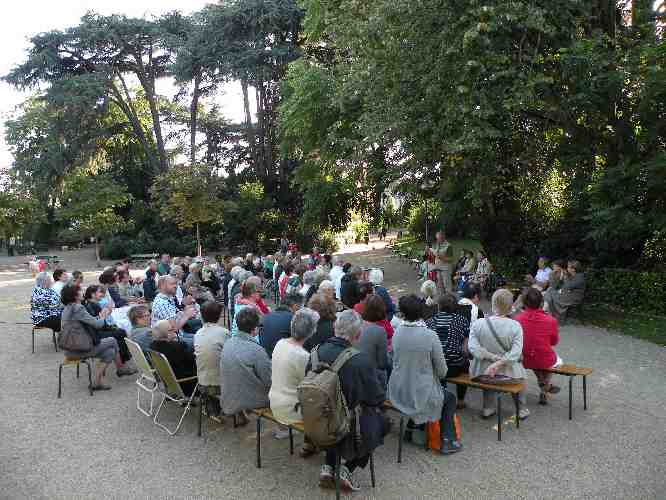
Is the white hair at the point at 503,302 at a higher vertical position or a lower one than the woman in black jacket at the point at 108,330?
higher

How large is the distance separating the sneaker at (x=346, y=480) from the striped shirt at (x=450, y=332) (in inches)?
68.3

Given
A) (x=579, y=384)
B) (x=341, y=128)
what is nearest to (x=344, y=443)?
(x=579, y=384)

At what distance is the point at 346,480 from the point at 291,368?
3.32 ft

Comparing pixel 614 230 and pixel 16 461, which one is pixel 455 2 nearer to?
pixel 614 230

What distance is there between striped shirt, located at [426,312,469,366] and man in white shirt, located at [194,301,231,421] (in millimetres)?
2191

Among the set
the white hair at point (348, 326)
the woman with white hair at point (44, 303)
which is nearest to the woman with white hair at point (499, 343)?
the white hair at point (348, 326)

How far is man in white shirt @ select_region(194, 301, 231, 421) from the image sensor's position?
5.70 m

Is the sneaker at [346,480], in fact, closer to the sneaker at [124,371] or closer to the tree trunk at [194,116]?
the sneaker at [124,371]

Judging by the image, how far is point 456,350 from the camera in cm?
576

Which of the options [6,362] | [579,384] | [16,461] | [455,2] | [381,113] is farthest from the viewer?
[381,113]

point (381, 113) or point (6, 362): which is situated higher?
point (381, 113)

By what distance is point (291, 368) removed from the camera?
4.75 meters

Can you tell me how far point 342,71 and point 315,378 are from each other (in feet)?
39.9

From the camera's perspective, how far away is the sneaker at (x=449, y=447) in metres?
5.21
